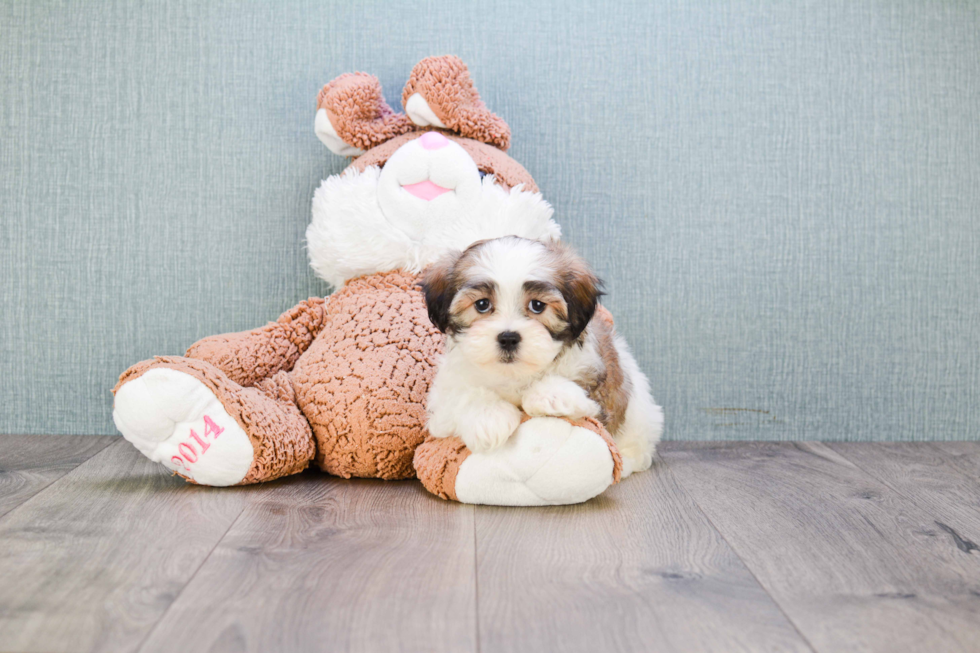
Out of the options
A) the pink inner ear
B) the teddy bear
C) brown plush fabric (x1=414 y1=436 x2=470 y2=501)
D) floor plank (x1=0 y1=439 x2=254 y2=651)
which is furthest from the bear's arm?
brown plush fabric (x1=414 y1=436 x2=470 y2=501)

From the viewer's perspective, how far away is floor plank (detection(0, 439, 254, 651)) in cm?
100

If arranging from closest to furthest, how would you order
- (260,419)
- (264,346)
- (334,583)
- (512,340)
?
(334,583), (512,340), (260,419), (264,346)

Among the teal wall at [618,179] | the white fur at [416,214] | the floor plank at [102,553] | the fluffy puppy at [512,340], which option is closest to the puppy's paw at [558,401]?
the fluffy puppy at [512,340]

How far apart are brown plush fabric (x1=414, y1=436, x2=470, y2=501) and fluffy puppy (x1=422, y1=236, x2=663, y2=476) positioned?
32mm

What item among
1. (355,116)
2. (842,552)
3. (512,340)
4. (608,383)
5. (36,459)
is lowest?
(36,459)

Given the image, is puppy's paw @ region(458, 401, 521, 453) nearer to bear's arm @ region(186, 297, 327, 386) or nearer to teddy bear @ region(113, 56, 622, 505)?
teddy bear @ region(113, 56, 622, 505)

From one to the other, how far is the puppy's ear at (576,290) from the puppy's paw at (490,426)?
198 millimetres

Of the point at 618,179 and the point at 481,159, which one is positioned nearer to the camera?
the point at 481,159

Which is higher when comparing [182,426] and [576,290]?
[576,290]

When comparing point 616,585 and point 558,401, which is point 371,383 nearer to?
point 558,401

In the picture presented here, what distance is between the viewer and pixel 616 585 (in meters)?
1.17

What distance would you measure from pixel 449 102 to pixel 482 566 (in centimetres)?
126

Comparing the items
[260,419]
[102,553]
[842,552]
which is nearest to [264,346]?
[260,419]

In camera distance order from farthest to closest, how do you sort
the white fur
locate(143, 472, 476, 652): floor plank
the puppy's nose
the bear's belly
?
the white fur → the bear's belly → the puppy's nose → locate(143, 472, 476, 652): floor plank
